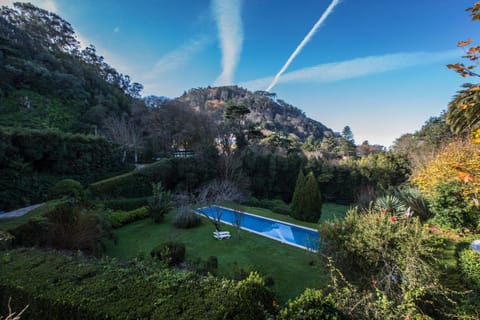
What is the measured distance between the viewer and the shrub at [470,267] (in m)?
4.16

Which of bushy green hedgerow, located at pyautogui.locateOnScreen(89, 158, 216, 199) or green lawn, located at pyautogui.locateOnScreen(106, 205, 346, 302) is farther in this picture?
bushy green hedgerow, located at pyautogui.locateOnScreen(89, 158, 216, 199)

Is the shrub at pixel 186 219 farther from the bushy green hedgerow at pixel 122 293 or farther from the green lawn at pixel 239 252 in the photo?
the bushy green hedgerow at pixel 122 293

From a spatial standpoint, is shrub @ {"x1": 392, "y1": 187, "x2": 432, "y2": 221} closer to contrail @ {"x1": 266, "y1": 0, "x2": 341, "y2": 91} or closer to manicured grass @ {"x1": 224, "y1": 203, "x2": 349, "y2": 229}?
manicured grass @ {"x1": 224, "y1": 203, "x2": 349, "y2": 229}

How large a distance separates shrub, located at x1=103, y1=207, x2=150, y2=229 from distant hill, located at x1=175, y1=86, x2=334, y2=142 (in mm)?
40416

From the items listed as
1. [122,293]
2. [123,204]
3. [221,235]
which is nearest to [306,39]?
[221,235]

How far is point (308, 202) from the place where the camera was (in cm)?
1249

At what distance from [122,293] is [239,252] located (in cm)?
515

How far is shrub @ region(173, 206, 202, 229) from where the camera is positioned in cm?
1003

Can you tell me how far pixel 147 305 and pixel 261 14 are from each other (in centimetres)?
1219

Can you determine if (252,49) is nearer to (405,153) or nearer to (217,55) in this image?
(217,55)

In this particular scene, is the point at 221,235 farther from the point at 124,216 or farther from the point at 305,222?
the point at 305,222

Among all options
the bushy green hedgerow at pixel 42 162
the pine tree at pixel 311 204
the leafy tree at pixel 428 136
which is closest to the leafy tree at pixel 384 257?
the pine tree at pixel 311 204

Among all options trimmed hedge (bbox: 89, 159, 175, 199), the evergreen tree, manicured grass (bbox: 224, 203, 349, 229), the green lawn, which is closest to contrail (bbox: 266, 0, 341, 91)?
the evergreen tree

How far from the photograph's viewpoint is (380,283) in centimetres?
370
